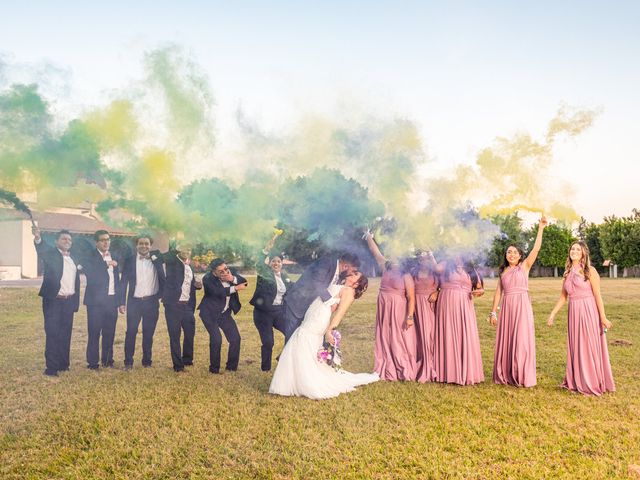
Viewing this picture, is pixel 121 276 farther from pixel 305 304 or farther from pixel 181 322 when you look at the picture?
pixel 305 304

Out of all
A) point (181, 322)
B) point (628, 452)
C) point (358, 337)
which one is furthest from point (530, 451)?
point (358, 337)

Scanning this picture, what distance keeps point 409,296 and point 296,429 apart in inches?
147

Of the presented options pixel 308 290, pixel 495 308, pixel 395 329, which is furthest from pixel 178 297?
pixel 495 308

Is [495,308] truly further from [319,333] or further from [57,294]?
[57,294]

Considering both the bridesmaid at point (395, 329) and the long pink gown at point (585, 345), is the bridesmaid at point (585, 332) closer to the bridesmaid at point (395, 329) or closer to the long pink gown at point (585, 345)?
the long pink gown at point (585, 345)

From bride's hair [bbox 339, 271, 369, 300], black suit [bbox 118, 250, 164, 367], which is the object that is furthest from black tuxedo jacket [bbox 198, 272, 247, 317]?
bride's hair [bbox 339, 271, 369, 300]

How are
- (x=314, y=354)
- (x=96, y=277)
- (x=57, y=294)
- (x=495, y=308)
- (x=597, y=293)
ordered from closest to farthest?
(x=314, y=354), (x=597, y=293), (x=495, y=308), (x=57, y=294), (x=96, y=277)

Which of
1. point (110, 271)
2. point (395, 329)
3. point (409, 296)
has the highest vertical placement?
point (110, 271)

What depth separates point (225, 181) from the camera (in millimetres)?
11461

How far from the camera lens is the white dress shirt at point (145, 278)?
11.5 m

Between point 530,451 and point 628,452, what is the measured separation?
1.09 m

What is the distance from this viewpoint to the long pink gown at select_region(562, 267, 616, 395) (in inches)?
379

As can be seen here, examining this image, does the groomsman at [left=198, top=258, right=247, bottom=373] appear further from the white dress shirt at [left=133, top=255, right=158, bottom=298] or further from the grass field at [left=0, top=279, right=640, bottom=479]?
the white dress shirt at [left=133, top=255, right=158, bottom=298]

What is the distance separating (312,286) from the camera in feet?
32.2
